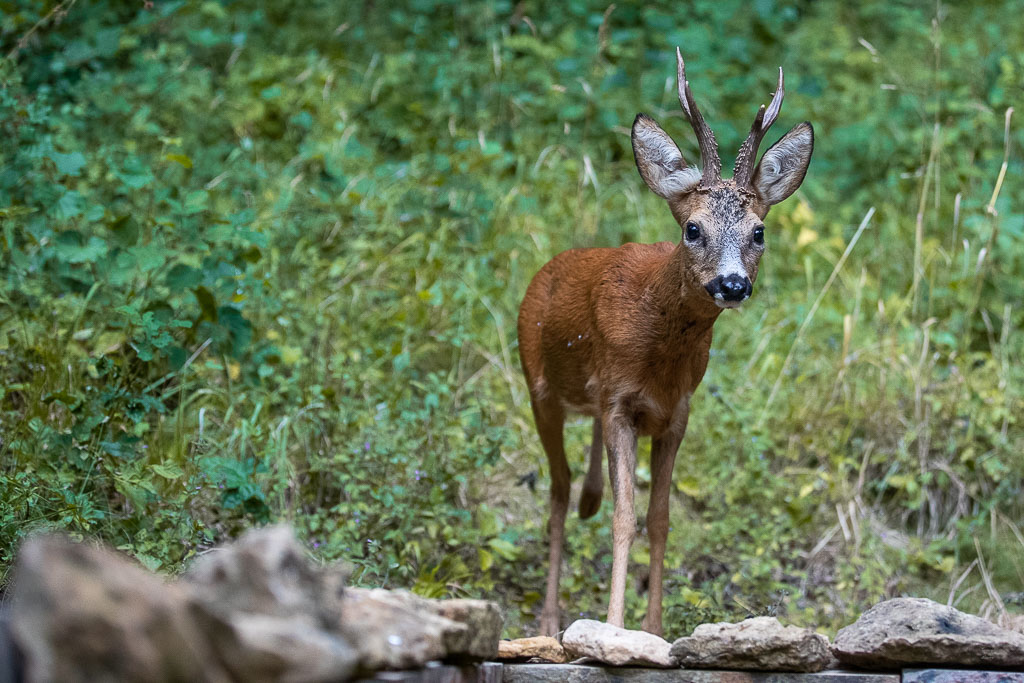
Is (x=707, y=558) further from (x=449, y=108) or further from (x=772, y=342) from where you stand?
(x=449, y=108)

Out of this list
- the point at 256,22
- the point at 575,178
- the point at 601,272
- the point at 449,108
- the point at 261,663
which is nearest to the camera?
the point at 261,663

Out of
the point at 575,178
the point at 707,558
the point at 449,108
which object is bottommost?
the point at 707,558

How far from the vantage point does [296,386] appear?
18.5 ft

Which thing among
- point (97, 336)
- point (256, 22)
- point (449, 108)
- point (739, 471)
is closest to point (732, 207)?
point (739, 471)

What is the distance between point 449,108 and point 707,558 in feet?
14.1

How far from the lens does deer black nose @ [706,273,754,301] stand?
371 cm

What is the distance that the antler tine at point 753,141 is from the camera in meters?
3.91

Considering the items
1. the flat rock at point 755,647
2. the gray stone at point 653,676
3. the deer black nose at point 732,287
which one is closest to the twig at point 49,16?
the deer black nose at point 732,287

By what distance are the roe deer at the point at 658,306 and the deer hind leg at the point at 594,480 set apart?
313 mm

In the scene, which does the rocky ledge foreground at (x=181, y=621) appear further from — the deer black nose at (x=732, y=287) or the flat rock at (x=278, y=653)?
the deer black nose at (x=732, y=287)

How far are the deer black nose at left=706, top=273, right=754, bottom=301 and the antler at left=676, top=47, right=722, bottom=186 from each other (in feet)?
1.55

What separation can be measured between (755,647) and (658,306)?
1407 mm

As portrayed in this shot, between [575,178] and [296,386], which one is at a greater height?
[575,178]

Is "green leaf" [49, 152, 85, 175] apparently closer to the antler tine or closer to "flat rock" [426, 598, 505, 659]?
the antler tine
